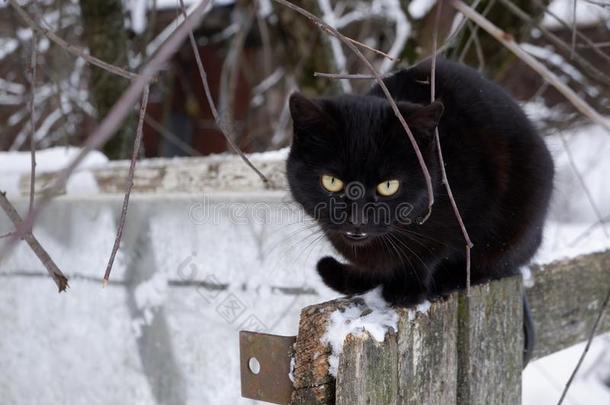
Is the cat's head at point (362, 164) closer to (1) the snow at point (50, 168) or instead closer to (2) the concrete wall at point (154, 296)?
(2) the concrete wall at point (154, 296)

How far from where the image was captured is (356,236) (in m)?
1.34

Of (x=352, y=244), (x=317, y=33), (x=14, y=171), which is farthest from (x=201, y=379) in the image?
(x=317, y=33)

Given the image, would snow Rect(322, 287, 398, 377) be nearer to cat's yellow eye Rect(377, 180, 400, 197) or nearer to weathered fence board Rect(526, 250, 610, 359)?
cat's yellow eye Rect(377, 180, 400, 197)

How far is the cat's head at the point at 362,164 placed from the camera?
1.31m

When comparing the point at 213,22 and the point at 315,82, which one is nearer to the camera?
the point at 315,82

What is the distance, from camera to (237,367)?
1.71 meters

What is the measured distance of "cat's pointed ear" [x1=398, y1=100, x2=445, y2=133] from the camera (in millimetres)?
1208

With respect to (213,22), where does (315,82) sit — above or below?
below

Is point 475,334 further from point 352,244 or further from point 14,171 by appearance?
point 14,171

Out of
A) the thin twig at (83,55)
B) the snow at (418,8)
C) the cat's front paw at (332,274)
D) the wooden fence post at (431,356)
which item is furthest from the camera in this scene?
the snow at (418,8)

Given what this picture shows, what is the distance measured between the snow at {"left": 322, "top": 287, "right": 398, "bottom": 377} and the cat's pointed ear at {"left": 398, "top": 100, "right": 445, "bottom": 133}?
1.22 feet

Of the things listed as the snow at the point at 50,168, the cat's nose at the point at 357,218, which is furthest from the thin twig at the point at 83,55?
the snow at the point at 50,168

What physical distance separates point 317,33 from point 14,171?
1.44 meters

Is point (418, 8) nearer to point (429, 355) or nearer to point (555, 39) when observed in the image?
point (555, 39)
